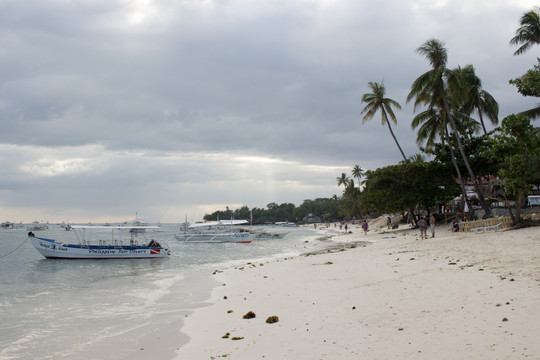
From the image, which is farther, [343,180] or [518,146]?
[343,180]

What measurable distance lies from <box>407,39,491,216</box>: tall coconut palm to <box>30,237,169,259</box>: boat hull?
3037 centimetres

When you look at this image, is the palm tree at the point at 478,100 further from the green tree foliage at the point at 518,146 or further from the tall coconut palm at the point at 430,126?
the green tree foliage at the point at 518,146

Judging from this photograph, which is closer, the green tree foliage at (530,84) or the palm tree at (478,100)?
the green tree foliage at (530,84)

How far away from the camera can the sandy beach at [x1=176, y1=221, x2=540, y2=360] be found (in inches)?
265

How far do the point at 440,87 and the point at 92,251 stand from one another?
36.8 meters

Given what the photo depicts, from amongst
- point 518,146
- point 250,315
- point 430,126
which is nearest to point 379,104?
point 430,126

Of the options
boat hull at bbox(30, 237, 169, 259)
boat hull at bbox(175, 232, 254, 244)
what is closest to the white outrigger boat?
boat hull at bbox(30, 237, 169, 259)

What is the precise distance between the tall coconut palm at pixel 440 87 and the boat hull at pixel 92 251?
99.6 feet

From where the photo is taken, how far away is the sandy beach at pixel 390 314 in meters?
6.73

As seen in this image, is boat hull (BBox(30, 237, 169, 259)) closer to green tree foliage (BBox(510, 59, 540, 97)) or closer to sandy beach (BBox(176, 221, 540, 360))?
sandy beach (BBox(176, 221, 540, 360))

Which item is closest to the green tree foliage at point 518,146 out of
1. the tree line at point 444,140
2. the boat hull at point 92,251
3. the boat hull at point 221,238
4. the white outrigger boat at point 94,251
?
the tree line at point 444,140

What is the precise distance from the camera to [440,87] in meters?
34.8

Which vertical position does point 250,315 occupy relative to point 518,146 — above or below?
below

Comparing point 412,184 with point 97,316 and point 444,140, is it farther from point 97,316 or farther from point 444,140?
point 97,316
